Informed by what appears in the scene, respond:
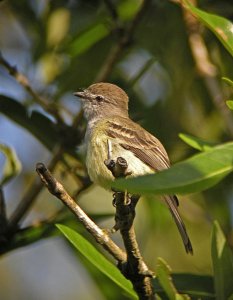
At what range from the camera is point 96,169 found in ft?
16.4

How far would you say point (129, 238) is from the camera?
3512 millimetres

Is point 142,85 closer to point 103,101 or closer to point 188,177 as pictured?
point 103,101

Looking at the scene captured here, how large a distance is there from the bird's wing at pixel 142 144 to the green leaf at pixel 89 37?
62 cm

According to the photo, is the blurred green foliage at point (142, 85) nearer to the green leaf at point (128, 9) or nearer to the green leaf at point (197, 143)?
the green leaf at point (128, 9)

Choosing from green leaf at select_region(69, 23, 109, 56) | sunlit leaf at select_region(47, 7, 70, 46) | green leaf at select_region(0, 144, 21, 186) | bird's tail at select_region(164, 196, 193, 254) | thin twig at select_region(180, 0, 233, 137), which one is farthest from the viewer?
sunlit leaf at select_region(47, 7, 70, 46)

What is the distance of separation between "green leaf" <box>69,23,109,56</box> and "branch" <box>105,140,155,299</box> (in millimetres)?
2064

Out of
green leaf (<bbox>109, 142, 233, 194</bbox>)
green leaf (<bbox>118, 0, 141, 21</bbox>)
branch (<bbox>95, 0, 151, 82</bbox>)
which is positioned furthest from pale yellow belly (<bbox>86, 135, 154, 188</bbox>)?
green leaf (<bbox>109, 142, 233, 194</bbox>)

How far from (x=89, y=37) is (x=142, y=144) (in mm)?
840

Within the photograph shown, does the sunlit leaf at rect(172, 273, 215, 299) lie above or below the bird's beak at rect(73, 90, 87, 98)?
below

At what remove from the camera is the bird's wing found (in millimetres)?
5246

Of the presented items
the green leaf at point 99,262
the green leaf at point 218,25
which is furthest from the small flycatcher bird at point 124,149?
the green leaf at point 218,25

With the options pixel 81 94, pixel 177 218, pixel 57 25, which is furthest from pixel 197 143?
pixel 81 94

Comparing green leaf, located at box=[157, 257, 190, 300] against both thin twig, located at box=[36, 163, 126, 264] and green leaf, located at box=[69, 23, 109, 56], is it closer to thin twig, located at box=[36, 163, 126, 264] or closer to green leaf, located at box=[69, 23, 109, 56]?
thin twig, located at box=[36, 163, 126, 264]

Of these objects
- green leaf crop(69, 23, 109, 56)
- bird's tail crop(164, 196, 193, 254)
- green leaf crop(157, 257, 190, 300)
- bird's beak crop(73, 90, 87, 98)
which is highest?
green leaf crop(69, 23, 109, 56)
